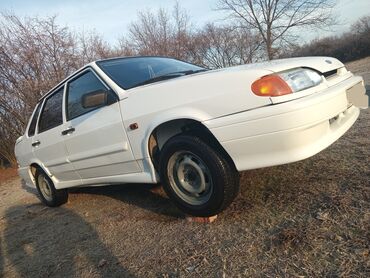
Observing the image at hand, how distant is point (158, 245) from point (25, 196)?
16.1 ft

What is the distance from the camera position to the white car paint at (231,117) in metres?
2.63

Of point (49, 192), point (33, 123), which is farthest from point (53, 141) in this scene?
point (49, 192)

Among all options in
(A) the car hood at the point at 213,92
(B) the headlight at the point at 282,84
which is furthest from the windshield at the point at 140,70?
(B) the headlight at the point at 282,84

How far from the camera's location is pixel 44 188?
5.41 meters

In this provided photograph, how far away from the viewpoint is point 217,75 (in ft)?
9.36

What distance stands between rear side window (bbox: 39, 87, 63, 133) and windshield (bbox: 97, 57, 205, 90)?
3.14 ft

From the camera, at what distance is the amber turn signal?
2.62m

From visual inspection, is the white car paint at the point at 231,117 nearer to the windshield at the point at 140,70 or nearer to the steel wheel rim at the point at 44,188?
the windshield at the point at 140,70

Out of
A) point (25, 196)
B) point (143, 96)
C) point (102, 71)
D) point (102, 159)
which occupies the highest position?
point (102, 71)

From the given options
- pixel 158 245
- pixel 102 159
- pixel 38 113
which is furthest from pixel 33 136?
pixel 158 245

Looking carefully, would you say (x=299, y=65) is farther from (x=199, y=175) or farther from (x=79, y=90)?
(x=79, y=90)

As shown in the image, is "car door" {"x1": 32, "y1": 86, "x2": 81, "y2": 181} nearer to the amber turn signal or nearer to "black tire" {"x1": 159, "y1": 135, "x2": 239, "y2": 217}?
"black tire" {"x1": 159, "y1": 135, "x2": 239, "y2": 217}

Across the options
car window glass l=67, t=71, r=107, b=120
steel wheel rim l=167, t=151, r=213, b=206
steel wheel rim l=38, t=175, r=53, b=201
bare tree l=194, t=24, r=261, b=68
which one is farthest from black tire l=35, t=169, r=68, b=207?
bare tree l=194, t=24, r=261, b=68

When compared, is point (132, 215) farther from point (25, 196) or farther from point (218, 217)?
point (25, 196)
